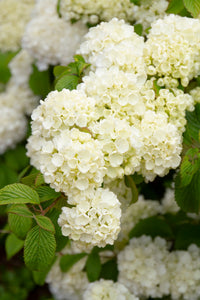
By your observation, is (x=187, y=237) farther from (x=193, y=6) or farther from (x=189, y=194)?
(x=193, y=6)

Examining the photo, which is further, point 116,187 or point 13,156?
point 13,156

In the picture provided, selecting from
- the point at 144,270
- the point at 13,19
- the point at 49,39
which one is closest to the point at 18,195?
the point at 144,270

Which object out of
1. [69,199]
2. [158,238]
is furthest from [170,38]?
[158,238]

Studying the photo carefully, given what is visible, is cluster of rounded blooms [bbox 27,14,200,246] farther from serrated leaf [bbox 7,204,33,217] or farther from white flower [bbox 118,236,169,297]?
white flower [bbox 118,236,169,297]

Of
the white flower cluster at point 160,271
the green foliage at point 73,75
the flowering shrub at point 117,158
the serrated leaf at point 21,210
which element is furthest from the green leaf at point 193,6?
the white flower cluster at point 160,271

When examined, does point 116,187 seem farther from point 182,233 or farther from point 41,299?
point 41,299

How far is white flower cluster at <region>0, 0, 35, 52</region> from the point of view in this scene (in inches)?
104

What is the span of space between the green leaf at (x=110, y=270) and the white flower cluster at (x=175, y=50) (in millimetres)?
816

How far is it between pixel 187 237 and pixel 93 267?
360mm

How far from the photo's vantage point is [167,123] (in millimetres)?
1154

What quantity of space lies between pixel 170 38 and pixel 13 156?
1.64 m

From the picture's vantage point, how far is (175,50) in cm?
121

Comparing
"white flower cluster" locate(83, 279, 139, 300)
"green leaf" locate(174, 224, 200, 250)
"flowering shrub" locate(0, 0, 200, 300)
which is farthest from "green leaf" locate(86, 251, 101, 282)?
"green leaf" locate(174, 224, 200, 250)

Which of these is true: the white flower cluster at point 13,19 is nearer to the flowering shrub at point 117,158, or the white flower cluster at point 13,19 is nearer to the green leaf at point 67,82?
the flowering shrub at point 117,158
